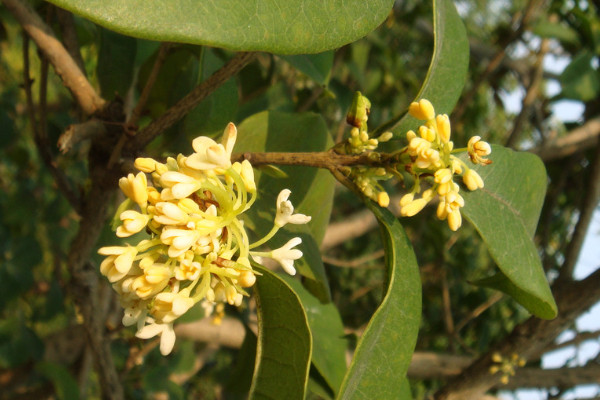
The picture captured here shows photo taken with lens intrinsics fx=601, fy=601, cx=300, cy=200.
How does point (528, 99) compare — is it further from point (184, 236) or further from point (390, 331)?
point (184, 236)

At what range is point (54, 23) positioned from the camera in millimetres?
1452

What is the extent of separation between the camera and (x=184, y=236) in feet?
2.15

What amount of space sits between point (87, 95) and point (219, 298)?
49 centimetres

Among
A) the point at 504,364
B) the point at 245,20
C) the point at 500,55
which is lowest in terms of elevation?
the point at 504,364

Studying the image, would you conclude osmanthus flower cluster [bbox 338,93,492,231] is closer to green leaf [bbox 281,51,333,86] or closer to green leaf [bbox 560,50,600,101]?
green leaf [bbox 281,51,333,86]

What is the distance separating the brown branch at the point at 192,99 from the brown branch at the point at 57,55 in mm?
131

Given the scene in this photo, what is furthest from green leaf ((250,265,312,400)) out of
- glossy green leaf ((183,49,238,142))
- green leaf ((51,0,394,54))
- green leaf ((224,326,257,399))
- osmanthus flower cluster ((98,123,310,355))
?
green leaf ((224,326,257,399))

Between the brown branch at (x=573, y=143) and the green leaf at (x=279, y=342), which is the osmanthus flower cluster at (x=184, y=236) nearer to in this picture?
the green leaf at (x=279, y=342)

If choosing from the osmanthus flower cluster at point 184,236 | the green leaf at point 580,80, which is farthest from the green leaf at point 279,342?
the green leaf at point 580,80

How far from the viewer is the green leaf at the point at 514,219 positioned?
843mm

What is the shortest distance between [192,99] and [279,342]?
0.39 m

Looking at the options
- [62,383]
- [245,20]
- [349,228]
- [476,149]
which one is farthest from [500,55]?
[62,383]

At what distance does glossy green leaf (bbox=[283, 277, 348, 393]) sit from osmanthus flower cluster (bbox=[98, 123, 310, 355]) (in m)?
0.42

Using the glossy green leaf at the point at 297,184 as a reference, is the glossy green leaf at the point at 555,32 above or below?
below
